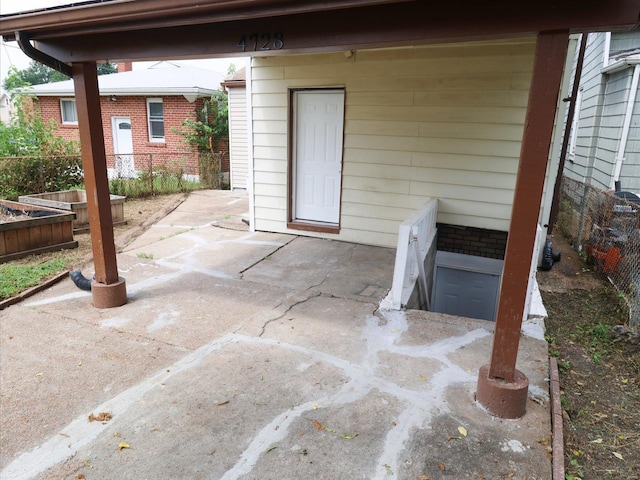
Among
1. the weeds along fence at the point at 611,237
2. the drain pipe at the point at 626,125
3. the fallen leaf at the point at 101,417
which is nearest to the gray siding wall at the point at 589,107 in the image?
the drain pipe at the point at 626,125

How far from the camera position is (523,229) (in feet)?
8.48

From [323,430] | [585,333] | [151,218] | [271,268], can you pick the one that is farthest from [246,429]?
[151,218]

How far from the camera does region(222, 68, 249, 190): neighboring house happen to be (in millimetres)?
12938

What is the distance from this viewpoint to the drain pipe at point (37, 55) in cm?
369

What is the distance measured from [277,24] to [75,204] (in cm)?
581

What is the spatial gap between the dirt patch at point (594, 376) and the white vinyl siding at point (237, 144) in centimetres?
961

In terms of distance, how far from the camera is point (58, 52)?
3850 mm

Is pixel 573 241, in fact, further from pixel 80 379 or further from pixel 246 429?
pixel 80 379

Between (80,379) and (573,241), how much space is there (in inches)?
298

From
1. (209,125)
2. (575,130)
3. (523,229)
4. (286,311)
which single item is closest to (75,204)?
(286,311)

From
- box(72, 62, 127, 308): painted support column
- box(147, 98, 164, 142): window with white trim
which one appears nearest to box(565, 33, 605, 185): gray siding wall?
box(72, 62, 127, 308): painted support column

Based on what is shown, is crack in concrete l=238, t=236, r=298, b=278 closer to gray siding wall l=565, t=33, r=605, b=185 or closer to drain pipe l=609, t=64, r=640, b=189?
drain pipe l=609, t=64, r=640, b=189

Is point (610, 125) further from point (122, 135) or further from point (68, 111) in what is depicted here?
point (68, 111)

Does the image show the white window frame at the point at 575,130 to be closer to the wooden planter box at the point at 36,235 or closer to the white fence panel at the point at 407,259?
the white fence panel at the point at 407,259
